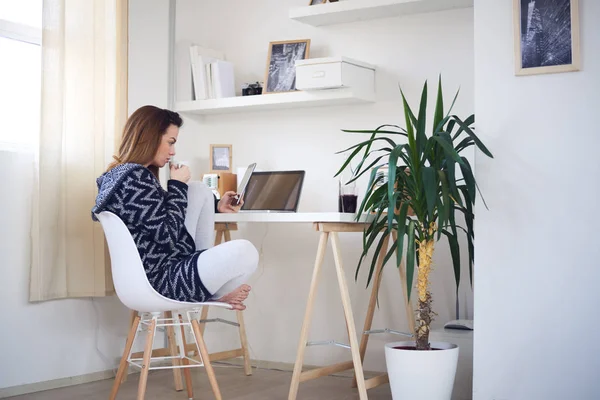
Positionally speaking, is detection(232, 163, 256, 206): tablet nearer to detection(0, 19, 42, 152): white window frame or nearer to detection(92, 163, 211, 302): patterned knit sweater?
detection(92, 163, 211, 302): patterned knit sweater

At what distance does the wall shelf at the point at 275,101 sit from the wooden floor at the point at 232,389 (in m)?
1.33

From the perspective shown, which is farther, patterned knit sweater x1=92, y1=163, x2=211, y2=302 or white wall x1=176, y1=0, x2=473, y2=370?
white wall x1=176, y1=0, x2=473, y2=370

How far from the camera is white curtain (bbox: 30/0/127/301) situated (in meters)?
3.29

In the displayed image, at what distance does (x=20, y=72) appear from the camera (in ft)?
10.9

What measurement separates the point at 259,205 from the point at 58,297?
997mm

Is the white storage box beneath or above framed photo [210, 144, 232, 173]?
above

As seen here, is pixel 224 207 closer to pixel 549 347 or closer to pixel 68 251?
pixel 68 251

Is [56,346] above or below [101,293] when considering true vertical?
below

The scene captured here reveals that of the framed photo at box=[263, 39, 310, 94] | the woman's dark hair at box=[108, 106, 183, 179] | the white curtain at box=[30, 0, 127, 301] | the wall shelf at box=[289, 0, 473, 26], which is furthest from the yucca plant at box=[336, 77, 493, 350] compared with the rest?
the white curtain at box=[30, 0, 127, 301]

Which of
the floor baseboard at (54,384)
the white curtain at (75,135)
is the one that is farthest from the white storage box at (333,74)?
the floor baseboard at (54,384)

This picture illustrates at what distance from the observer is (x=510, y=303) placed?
262cm

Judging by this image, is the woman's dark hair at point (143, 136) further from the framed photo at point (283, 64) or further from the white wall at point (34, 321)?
the framed photo at point (283, 64)

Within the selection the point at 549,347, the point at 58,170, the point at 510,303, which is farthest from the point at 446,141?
Result: the point at 58,170

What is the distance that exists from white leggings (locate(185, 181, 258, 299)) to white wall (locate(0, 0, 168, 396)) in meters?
0.81
